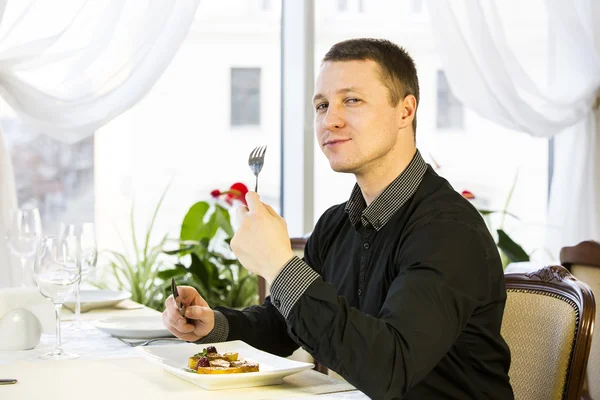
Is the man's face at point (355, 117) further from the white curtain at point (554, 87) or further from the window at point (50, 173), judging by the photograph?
the white curtain at point (554, 87)

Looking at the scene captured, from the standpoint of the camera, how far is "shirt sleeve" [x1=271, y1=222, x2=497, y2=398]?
131 cm

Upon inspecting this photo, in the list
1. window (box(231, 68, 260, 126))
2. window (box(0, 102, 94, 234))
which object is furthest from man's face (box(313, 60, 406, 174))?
window (box(231, 68, 260, 126))

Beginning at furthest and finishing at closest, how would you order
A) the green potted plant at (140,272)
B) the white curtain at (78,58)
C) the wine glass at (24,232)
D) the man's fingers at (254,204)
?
the green potted plant at (140,272) → the white curtain at (78,58) → the wine glass at (24,232) → the man's fingers at (254,204)

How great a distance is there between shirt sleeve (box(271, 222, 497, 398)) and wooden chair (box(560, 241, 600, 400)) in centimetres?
109

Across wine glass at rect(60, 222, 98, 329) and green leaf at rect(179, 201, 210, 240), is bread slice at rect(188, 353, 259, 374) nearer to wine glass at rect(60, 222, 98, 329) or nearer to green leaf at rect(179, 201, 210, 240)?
wine glass at rect(60, 222, 98, 329)

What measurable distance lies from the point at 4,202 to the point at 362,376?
1940mm

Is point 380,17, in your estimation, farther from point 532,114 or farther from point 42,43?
point 42,43

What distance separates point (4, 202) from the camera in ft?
9.54

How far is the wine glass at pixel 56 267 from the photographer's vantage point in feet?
5.39

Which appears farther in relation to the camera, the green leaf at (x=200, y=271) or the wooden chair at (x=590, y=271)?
the green leaf at (x=200, y=271)

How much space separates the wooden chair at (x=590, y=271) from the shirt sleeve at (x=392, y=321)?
42.8 inches

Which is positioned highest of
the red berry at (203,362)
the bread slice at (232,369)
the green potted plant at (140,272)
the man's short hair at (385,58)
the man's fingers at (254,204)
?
the man's short hair at (385,58)

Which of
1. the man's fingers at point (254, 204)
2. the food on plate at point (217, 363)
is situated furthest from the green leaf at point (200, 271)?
the man's fingers at point (254, 204)

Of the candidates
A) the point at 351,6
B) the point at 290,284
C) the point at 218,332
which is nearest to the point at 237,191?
the point at 351,6
